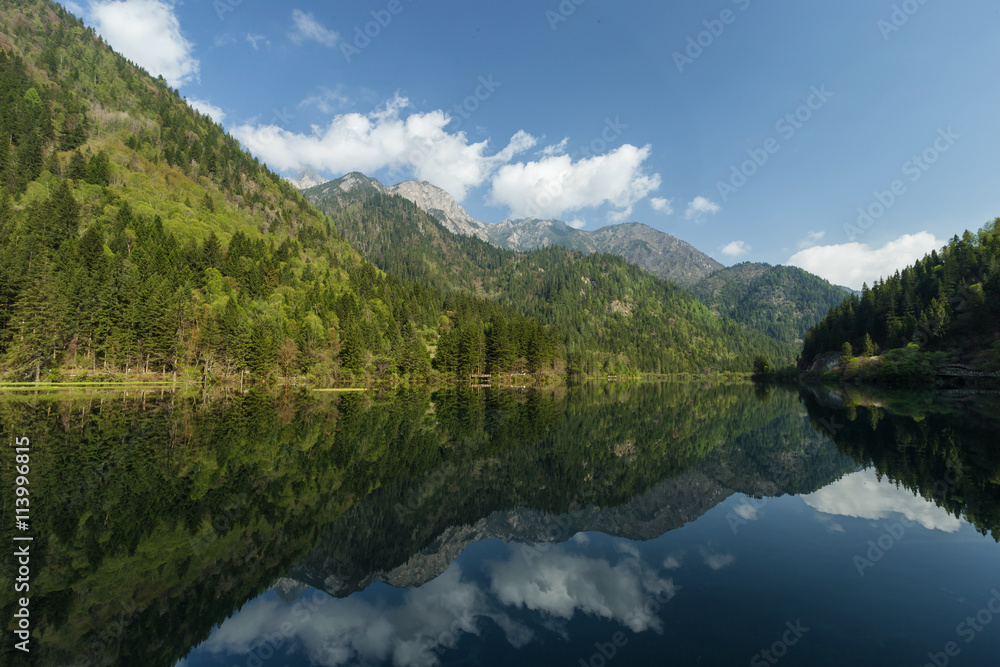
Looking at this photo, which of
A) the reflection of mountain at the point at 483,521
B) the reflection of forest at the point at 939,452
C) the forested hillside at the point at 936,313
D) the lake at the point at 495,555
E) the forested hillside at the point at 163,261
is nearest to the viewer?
the lake at the point at 495,555

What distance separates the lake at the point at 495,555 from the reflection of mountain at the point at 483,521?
12cm

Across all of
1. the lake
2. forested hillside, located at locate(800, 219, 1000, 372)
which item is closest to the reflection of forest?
the lake

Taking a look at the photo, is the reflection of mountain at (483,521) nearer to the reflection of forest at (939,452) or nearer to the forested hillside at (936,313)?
the reflection of forest at (939,452)

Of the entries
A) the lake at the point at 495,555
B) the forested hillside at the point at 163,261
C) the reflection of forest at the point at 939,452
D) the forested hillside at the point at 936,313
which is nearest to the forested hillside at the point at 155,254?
the forested hillside at the point at 163,261

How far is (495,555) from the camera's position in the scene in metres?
13.7

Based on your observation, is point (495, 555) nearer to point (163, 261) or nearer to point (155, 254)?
point (163, 261)

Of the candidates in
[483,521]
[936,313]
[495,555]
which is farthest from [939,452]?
[936,313]

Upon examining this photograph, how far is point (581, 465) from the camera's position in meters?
26.7

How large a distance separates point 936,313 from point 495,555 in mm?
131167

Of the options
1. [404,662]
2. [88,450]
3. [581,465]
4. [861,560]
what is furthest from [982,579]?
[88,450]

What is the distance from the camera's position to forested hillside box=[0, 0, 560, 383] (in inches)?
2694

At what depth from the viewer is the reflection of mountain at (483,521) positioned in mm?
12430

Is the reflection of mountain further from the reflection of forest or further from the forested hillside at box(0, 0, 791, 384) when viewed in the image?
the forested hillside at box(0, 0, 791, 384)

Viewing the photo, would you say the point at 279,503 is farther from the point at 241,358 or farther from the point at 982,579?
the point at 241,358
